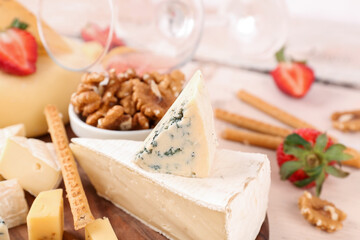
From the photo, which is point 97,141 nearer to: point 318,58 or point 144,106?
point 144,106

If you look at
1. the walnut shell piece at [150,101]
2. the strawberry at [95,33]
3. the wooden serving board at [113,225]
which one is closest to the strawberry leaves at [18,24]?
the strawberry at [95,33]

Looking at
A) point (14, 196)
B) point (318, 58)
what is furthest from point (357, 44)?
point (14, 196)

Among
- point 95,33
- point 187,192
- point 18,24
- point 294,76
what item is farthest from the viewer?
point 294,76

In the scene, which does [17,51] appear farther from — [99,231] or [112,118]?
[99,231]

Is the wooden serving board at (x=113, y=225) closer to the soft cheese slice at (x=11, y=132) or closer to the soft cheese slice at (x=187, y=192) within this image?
the soft cheese slice at (x=187, y=192)

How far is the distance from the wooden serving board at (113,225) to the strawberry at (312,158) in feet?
0.84

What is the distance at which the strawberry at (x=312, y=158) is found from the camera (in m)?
1.55

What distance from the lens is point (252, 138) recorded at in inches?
74.0

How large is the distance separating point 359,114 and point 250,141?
55 centimetres

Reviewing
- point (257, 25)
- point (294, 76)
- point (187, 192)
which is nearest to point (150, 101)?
point (187, 192)

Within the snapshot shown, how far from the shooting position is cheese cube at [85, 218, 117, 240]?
1.18 meters

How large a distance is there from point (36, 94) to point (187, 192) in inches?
31.2

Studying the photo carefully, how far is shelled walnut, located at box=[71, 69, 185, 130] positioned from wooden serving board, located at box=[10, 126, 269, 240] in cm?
24

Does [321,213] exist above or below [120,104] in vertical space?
below
